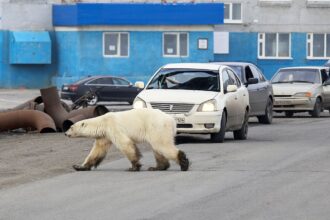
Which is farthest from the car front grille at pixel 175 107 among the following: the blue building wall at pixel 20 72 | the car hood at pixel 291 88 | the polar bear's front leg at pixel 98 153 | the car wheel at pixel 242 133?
the blue building wall at pixel 20 72

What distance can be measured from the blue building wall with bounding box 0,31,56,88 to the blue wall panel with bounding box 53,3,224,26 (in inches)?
76.3

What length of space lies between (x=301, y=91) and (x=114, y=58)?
2148 cm

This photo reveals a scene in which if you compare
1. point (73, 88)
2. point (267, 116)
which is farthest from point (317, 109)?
point (73, 88)

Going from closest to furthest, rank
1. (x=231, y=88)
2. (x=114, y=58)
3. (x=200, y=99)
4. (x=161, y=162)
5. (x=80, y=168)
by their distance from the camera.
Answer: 1. (x=161, y=162)
2. (x=80, y=168)
3. (x=200, y=99)
4. (x=231, y=88)
5. (x=114, y=58)

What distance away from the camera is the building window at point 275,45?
5569 cm

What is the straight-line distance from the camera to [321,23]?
56.6m

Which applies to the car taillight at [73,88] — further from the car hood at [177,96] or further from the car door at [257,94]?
the car hood at [177,96]

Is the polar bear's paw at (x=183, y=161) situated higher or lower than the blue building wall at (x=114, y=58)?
lower

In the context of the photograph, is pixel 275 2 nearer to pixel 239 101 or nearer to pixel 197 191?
pixel 239 101

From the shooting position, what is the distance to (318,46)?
56.6 meters

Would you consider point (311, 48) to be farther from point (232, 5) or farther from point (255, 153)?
point (255, 153)

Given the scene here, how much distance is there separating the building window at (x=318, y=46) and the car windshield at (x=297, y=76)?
24700mm

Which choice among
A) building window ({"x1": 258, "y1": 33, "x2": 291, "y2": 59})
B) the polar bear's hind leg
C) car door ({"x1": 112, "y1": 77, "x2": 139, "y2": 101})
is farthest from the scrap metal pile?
building window ({"x1": 258, "y1": 33, "x2": 291, "y2": 59})

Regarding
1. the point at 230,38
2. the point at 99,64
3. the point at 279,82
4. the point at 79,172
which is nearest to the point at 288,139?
the point at 79,172
